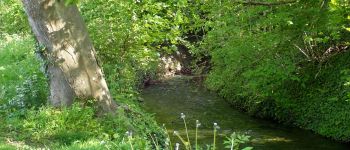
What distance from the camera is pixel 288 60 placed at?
12547mm

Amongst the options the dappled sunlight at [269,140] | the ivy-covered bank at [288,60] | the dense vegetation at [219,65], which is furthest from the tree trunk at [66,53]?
the dappled sunlight at [269,140]

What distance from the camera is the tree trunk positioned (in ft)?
26.8

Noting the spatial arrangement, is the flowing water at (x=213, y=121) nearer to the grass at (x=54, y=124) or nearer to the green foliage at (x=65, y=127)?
the grass at (x=54, y=124)

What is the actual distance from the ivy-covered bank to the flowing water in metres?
0.53

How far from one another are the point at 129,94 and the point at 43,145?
416 centimetres

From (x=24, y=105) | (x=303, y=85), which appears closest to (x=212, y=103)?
(x=303, y=85)

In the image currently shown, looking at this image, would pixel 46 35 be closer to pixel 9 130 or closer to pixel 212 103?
pixel 9 130

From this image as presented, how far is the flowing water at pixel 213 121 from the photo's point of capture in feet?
40.4

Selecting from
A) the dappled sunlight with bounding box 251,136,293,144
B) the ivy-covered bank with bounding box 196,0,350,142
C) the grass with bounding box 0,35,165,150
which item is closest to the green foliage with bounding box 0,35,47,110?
the grass with bounding box 0,35,165,150

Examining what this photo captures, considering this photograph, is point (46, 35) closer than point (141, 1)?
Yes

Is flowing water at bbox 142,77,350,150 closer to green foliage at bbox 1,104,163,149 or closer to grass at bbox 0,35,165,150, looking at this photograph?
grass at bbox 0,35,165,150

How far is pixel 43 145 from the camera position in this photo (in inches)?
283

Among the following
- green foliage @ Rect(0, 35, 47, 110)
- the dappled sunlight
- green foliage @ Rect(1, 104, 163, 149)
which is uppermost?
green foliage @ Rect(0, 35, 47, 110)

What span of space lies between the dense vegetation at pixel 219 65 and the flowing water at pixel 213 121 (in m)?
0.52
